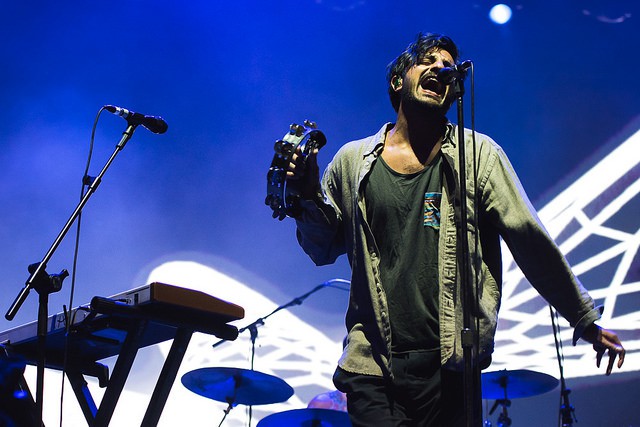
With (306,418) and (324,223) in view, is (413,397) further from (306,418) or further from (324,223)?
(306,418)

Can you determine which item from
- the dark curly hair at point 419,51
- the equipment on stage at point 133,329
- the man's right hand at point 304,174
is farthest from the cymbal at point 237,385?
the man's right hand at point 304,174

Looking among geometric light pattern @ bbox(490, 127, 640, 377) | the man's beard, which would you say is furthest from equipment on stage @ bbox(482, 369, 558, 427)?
the man's beard

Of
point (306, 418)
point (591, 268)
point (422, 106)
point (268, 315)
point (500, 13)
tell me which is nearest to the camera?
point (422, 106)

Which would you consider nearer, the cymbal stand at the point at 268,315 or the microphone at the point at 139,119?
the microphone at the point at 139,119

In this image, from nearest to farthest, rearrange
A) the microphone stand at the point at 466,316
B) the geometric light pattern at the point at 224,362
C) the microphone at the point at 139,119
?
the microphone stand at the point at 466,316 < the microphone at the point at 139,119 < the geometric light pattern at the point at 224,362

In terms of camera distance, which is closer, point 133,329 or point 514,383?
point 133,329

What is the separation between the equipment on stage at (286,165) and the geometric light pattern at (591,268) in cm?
395

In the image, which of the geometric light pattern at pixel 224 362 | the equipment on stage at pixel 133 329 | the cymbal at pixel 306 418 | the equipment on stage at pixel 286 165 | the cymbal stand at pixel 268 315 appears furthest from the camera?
the geometric light pattern at pixel 224 362

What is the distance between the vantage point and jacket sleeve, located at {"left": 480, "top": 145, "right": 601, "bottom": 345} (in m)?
2.28

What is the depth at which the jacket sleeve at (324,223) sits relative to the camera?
2.34 metres

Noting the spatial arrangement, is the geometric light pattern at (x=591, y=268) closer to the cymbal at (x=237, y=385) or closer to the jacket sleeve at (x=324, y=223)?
the cymbal at (x=237, y=385)

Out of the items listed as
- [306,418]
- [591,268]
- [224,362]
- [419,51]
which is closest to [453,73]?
[419,51]

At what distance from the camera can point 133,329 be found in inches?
122

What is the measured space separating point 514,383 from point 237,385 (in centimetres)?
186
